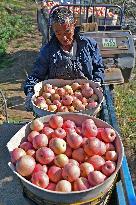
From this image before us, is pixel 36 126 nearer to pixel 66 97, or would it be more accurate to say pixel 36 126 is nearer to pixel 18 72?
pixel 66 97

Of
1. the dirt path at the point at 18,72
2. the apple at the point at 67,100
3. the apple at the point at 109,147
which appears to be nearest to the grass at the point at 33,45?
the dirt path at the point at 18,72

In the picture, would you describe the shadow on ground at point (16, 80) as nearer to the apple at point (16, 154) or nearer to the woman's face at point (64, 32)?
the woman's face at point (64, 32)

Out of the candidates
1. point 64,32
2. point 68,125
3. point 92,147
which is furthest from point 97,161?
point 64,32

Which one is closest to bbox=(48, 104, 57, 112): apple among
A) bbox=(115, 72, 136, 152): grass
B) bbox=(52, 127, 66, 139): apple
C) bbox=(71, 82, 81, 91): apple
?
bbox=(71, 82, 81, 91): apple

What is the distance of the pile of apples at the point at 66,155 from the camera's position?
7.95 feet

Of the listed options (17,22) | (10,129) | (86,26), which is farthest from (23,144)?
(17,22)

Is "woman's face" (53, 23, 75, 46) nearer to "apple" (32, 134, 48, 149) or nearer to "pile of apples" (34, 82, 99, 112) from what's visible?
"pile of apples" (34, 82, 99, 112)

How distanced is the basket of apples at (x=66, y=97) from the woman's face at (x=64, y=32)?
359 mm

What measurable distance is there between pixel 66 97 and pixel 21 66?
231 inches

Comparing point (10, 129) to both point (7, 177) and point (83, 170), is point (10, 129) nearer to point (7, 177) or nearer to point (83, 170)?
point (7, 177)

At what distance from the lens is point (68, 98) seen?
3.45m

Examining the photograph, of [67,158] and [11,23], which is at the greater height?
[67,158]

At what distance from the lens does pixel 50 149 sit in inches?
103

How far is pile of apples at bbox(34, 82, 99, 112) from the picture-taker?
3373 mm
